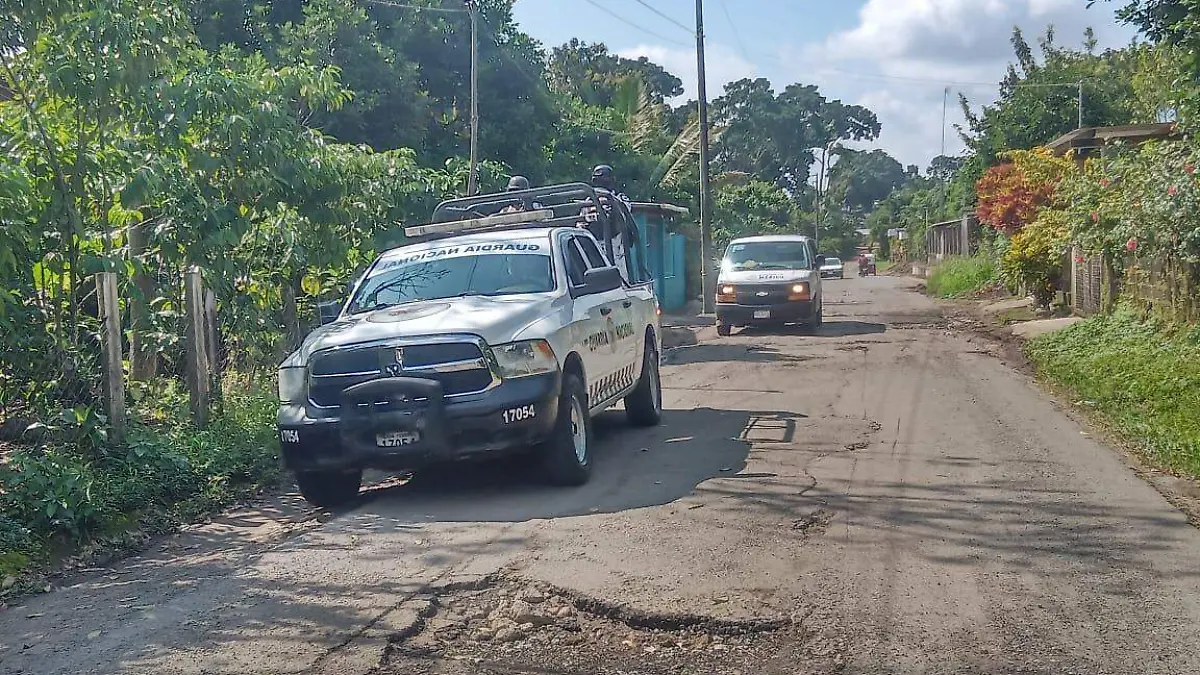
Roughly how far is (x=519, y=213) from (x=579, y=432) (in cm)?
321

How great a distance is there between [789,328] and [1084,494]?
50.7 feet

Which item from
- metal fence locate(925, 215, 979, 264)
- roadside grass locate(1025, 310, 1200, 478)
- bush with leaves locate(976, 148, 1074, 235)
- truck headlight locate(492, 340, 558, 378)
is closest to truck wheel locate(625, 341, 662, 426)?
truck headlight locate(492, 340, 558, 378)

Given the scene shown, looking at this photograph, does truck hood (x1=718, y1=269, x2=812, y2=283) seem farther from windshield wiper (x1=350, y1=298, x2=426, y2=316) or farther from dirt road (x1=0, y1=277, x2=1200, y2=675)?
windshield wiper (x1=350, y1=298, x2=426, y2=316)

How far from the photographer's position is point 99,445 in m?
8.40

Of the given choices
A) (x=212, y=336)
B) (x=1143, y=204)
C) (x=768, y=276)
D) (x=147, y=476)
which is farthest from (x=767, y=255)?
(x=147, y=476)

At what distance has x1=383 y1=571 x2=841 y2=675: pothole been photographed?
4926 mm

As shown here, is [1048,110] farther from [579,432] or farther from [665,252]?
[579,432]

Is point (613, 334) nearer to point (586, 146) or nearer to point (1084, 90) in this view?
point (586, 146)

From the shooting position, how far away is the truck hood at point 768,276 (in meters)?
21.8

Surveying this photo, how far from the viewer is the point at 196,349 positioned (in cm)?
1002

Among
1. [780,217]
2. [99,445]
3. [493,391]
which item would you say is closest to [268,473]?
[99,445]

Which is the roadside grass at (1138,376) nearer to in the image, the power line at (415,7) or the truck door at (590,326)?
the truck door at (590,326)

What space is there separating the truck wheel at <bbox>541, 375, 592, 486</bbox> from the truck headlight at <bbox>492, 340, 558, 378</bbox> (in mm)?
265

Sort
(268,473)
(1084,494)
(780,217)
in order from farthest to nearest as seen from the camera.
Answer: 1. (780,217)
2. (268,473)
3. (1084,494)
